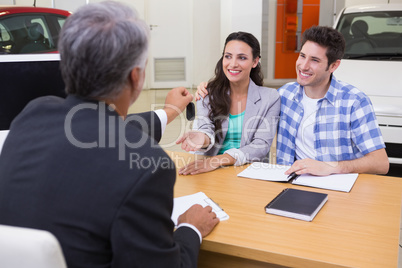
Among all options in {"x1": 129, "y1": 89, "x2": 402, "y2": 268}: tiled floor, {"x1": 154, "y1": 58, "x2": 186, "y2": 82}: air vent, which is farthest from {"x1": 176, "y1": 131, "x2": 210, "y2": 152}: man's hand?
{"x1": 154, "y1": 58, "x2": 186, "y2": 82}: air vent

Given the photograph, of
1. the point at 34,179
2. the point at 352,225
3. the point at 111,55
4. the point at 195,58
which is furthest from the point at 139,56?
the point at 195,58

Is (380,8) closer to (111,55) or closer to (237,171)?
(237,171)

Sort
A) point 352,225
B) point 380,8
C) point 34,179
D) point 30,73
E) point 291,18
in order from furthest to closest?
point 291,18 → point 380,8 → point 30,73 → point 352,225 → point 34,179

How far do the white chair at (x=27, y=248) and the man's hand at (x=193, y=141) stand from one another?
56.2 inches

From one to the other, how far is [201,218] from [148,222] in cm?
46

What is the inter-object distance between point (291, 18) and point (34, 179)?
7.55 m

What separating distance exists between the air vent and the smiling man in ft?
19.2

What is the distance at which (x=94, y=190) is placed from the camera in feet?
3.03

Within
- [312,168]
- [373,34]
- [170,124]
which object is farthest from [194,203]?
[170,124]

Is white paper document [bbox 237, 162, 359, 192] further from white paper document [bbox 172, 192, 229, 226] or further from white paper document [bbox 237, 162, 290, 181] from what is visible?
white paper document [bbox 172, 192, 229, 226]

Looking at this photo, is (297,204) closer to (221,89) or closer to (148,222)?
(148,222)

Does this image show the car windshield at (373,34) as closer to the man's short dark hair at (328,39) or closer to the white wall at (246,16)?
the man's short dark hair at (328,39)

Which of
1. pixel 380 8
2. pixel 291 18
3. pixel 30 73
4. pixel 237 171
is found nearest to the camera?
pixel 30 73

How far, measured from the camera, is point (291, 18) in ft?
25.9
